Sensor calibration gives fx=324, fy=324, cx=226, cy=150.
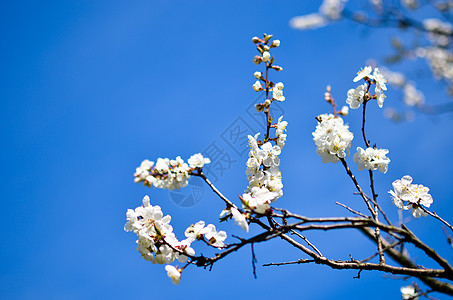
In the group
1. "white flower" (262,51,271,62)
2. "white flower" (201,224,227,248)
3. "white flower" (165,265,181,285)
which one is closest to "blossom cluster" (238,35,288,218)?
"white flower" (262,51,271,62)

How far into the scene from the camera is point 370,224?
120 centimetres

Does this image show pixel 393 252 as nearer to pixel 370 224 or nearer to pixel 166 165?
pixel 370 224

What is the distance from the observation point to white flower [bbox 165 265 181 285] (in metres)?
1.66

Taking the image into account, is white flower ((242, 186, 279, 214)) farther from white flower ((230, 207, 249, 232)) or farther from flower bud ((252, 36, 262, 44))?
flower bud ((252, 36, 262, 44))

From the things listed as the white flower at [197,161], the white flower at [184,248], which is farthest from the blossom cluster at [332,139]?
the white flower at [184,248]

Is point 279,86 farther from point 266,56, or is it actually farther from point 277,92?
point 266,56

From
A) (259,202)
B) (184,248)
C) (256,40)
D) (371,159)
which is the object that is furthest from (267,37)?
(184,248)

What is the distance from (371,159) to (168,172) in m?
1.23

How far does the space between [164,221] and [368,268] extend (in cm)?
109

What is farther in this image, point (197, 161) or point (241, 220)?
point (197, 161)

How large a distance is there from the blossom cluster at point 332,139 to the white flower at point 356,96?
21 cm

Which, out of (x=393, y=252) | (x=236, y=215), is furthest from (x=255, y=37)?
(x=393, y=252)

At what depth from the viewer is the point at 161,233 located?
5.80 ft

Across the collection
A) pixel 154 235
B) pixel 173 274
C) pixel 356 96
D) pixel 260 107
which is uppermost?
pixel 260 107
